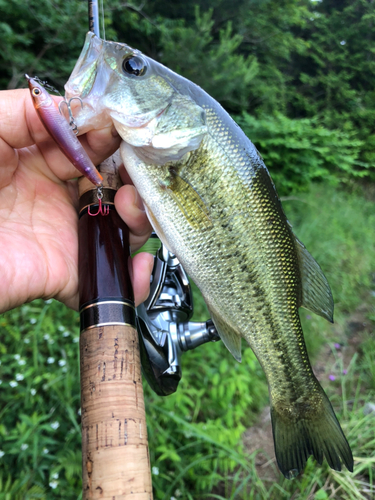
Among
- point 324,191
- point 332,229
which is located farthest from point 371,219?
point 332,229

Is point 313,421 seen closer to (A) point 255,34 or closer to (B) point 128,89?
(B) point 128,89

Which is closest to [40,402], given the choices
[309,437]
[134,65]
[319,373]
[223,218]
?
[309,437]

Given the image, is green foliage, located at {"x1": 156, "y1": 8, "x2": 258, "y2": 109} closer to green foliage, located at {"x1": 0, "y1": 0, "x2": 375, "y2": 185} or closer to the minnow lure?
green foliage, located at {"x1": 0, "y1": 0, "x2": 375, "y2": 185}

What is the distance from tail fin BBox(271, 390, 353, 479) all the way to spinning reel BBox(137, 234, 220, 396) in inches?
18.2

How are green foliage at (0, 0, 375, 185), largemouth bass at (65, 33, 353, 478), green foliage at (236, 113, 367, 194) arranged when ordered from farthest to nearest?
1. green foliage at (236, 113, 367, 194)
2. green foliage at (0, 0, 375, 185)
3. largemouth bass at (65, 33, 353, 478)

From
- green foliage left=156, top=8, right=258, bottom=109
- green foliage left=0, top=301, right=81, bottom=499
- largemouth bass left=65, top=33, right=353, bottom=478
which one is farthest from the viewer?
green foliage left=156, top=8, right=258, bottom=109

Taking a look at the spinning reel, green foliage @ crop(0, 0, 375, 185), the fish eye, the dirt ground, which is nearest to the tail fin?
the spinning reel

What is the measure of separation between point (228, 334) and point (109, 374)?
0.60 meters

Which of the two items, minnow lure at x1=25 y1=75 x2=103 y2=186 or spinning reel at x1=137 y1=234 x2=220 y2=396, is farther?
spinning reel at x1=137 y1=234 x2=220 y2=396

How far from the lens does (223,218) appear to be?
1.27 meters

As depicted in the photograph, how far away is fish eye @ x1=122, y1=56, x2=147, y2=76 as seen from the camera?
47.5 inches

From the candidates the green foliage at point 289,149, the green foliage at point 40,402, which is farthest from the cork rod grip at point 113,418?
the green foliage at point 289,149

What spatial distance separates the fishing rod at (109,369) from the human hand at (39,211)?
7.1 inches

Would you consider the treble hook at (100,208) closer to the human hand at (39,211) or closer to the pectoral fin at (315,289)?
the human hand at (39,211)
